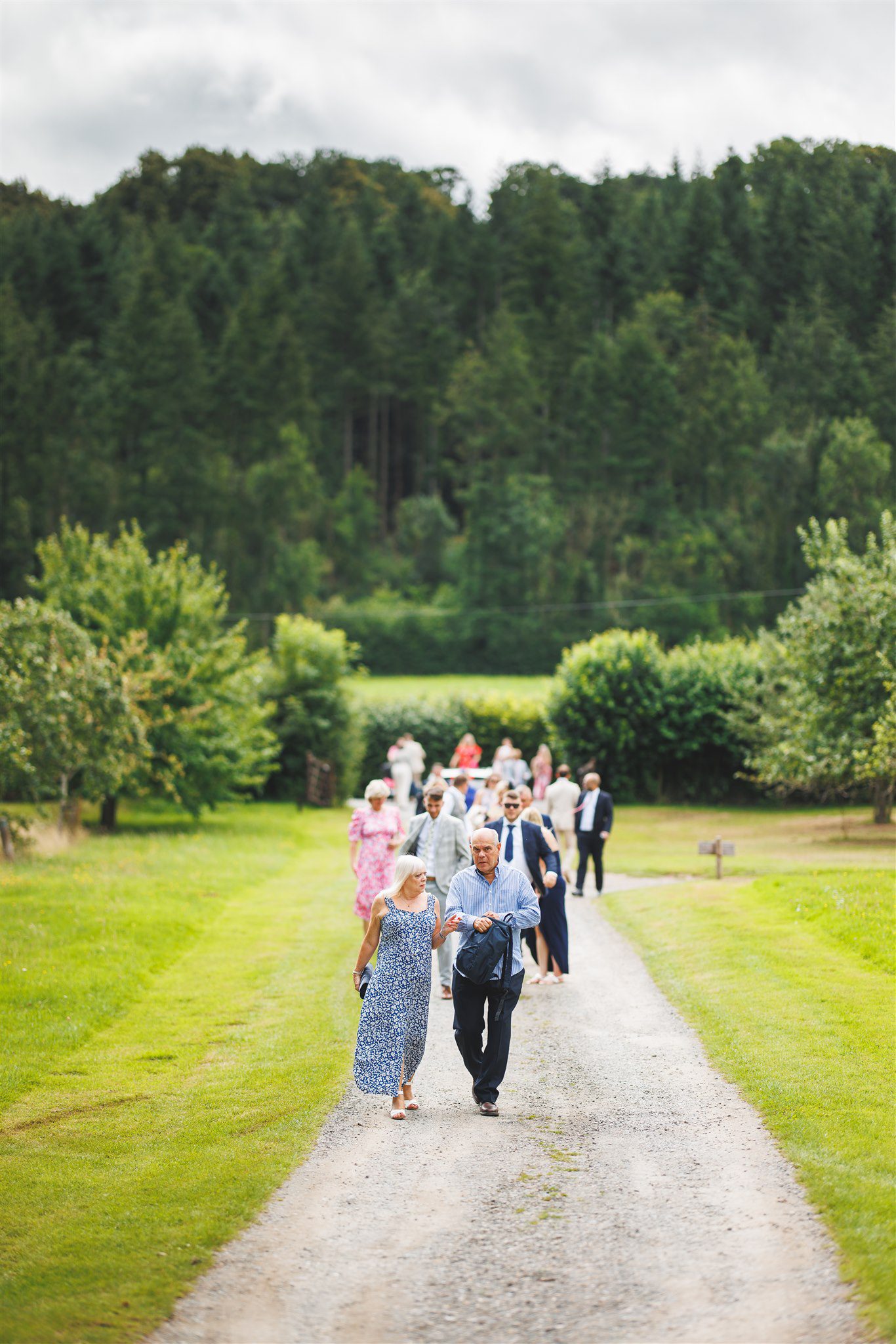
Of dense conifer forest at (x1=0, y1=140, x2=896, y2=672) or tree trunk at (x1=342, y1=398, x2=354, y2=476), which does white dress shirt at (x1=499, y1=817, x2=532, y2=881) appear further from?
tree trunk at (x1=342, y1=398, x2=354, y2=476)

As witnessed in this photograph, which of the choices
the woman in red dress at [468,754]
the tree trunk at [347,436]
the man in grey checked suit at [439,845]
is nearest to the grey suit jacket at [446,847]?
the man in grey checked suit at [439,845]

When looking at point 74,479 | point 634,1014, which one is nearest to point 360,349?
point 74,479

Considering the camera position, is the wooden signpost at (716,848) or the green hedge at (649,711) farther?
the green hedge at (649,711)

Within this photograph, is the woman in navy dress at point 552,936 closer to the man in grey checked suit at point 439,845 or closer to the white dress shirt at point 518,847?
the white dress shirt at point 518,847

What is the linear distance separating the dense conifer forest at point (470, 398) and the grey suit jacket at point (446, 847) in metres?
56.0

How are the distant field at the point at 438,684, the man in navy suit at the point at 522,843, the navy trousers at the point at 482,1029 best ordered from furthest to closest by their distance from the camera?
the distant field at the point at 438,684 < the man in navy suit at the point at 522,843 < the navy trousers at the point at 482,1029

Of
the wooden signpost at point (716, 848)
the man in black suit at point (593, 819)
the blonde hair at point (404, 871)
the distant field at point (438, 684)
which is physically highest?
the distant field at point (438, 684)

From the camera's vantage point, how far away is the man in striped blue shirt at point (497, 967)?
8922 millimetres

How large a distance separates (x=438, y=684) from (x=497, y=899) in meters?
61.4

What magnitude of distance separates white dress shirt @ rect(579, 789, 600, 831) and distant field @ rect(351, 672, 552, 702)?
123 feet

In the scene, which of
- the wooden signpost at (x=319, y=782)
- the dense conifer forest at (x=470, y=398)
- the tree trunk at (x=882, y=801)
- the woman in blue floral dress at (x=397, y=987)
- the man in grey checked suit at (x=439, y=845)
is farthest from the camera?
the dense conifer forest at (x=470, y=398)

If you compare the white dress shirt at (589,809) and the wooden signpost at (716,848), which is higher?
the white dress shirt at (589,809)

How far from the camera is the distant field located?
6142 cm

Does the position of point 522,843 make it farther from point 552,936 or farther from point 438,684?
point 438,684
